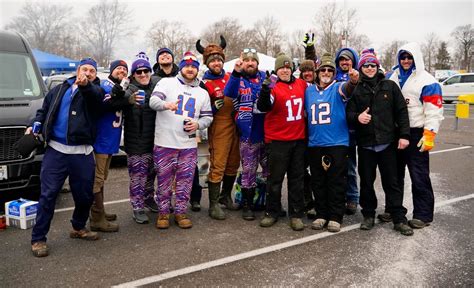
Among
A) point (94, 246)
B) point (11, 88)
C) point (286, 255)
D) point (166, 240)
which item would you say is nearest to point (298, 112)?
point (286, 255)

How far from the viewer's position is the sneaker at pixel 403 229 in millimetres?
4766

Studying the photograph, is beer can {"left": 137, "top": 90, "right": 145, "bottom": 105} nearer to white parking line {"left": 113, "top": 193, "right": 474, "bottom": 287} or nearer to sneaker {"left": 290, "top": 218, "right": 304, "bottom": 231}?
white parking line {"left": 113, "top": 193, "right": 474, "bottom": 287}

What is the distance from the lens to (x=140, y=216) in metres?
5.30

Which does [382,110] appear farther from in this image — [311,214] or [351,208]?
[311,214]

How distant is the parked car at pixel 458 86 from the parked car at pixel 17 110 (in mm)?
26235

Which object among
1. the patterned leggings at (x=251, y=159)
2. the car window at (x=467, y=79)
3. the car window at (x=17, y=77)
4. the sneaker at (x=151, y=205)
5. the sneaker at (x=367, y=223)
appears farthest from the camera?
the car window at (x=467, y=79)

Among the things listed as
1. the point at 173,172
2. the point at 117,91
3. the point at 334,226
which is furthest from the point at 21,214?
the point at 334,226

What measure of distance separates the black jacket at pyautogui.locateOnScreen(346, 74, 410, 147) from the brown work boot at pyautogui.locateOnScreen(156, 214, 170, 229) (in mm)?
2524

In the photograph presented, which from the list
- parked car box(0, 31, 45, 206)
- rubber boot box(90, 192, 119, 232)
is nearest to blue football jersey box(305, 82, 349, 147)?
rubber boot box(90, 192, 119, 232)

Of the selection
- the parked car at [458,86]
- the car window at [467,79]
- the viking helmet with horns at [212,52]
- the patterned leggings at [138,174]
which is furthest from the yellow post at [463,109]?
the car window at [467,79]

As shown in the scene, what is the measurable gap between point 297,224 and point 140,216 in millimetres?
1999

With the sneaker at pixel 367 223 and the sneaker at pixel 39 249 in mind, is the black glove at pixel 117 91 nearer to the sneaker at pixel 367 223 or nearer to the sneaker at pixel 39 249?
the sneaker at pixel 39 249

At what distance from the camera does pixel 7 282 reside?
363 cm

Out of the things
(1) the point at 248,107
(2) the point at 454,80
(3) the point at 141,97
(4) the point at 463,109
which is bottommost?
(4) the point at 463,109
